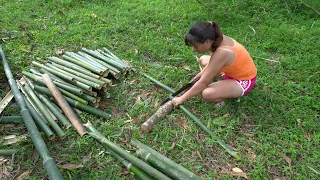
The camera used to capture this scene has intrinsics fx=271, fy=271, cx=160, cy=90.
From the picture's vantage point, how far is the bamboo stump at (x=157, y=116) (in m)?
3.32

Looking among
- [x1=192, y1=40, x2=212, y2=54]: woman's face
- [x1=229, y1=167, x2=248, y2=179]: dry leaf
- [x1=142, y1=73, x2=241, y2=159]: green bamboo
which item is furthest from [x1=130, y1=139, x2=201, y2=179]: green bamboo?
[x1=192, y1=40, x2=212, y2=54]: woman's face

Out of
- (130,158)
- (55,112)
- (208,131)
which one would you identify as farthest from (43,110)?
(208,131)

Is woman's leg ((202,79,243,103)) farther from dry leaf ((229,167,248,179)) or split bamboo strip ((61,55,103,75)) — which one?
split bamboo strip ((61,55,103,75))

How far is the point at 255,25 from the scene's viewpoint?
555 centimetres

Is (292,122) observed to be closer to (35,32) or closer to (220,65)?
(220,65)

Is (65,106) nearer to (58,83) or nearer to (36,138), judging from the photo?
(58,83)

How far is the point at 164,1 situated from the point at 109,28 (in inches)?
65.7

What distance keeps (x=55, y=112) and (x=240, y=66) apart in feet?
7.76

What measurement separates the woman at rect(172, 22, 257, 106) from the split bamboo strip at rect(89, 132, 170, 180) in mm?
1025

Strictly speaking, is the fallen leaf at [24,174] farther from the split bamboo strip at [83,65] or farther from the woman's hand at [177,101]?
the woman's hand at [177,101]

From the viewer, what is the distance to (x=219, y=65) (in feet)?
10.8

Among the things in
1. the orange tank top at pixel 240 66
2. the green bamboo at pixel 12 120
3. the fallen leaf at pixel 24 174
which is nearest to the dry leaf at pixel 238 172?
the orange tank top at pixel 240 66

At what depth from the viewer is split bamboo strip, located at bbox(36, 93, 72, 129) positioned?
322 cm

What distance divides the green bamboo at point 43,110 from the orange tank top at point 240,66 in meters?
2.12
